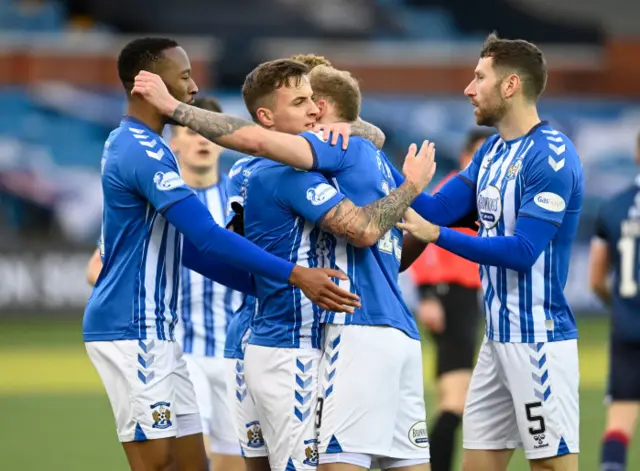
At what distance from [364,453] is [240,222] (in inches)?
51.4

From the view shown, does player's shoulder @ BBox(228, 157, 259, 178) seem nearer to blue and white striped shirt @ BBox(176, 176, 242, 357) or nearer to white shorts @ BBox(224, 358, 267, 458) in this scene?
white shorts @ BBox(224, 358, 267, 458)

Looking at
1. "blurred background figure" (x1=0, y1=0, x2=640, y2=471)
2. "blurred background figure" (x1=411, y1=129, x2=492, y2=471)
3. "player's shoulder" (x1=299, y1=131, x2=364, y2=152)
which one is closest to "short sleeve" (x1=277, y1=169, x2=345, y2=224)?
"player's shoulder" (x1=299, y1=131, x2=364, y2=152)

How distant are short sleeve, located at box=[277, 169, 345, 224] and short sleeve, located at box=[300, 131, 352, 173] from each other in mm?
50

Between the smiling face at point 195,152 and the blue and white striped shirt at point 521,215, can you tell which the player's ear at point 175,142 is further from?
the blue and white striped shirt at point 521,215

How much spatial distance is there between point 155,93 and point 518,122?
1.81m

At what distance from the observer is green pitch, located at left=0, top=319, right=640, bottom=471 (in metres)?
9.12

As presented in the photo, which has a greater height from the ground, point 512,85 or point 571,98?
point 571,98

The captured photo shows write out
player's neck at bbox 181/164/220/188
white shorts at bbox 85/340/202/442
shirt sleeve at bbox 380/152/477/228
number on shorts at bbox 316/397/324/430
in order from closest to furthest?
number on shorts at bbox 316/397/324/430, white shorts at bbox 85/340/202/442, shirt sleeve at bbox 380/152/477/228, player's neck at bbox 181/164/220/188

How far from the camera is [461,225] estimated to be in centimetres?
608

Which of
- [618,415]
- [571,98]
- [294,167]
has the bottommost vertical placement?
[618,415]

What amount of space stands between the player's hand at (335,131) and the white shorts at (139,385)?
1.19 m

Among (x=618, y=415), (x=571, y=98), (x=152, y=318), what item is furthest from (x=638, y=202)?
(x=571, y=98)

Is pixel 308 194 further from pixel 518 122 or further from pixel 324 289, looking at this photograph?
pixel 518 122

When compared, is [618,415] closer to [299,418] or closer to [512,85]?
[512,85]
